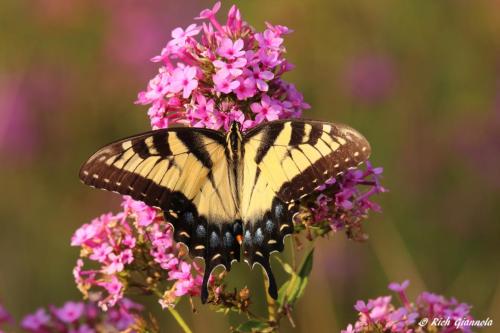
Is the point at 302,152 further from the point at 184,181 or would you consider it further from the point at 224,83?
the point at 184,181

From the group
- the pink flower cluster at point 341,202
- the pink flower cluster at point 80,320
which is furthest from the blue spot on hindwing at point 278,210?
the pink flower cluster at point 80,320

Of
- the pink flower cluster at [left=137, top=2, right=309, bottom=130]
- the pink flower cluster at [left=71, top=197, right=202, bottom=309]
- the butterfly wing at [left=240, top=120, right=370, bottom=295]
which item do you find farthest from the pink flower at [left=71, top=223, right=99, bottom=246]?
the butterfly wing at [left=240, top=120, right=370, bottom=295]

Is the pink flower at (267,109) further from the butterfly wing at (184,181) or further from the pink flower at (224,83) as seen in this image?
the butterfly wing at (184,181)

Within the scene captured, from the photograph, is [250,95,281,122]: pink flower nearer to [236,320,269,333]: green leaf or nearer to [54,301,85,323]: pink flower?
[236,320,269,333]: green leaf

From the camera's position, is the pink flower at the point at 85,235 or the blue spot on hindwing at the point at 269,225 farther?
the pink flower at the point at 85,235

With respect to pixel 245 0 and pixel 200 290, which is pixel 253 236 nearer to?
pixel 200 290

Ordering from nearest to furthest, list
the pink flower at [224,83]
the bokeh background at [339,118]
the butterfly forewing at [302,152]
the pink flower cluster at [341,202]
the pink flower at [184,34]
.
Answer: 1. the butterfly forewing at [302,152]
2. the pink flower at [224,83]
3. the pink flower cluster at [341,202]
4. the pink flower at [184,34]
5. the bokeh background at [339,118]
